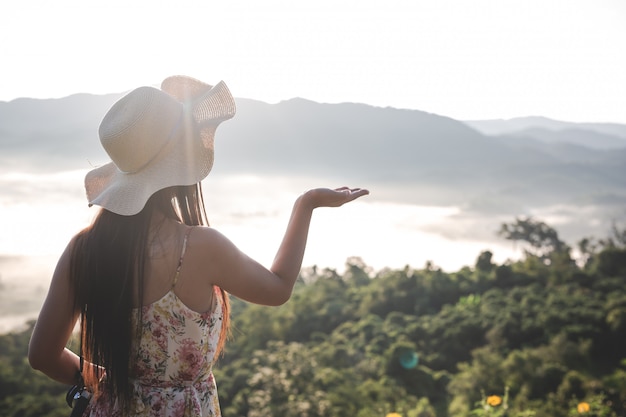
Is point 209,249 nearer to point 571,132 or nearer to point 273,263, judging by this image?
point 273,263

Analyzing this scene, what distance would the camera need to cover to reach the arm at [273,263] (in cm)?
114

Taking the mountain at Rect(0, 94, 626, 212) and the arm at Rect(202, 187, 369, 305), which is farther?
the mountain at Rect(0, 94, 626, 212)

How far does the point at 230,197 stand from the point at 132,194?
15868 cm

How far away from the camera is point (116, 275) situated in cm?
115

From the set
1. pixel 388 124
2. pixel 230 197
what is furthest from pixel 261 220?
pixel 388 124

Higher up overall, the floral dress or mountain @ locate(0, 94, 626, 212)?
mountain @ locate(0, 94, 626, 212)

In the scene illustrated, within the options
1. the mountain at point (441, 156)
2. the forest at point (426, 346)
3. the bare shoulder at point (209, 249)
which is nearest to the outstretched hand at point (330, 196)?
the bare shoulder at point (209, 249)

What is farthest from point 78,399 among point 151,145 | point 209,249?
point 151,145

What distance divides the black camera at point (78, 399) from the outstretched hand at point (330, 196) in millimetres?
682

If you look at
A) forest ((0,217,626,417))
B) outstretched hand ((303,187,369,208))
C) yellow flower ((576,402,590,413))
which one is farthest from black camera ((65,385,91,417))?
yellow flower ((576,402,590,413))

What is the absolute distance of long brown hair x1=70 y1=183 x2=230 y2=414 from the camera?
115 cm

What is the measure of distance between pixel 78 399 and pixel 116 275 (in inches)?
13.7

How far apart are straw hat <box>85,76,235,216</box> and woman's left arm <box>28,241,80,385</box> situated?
17cm

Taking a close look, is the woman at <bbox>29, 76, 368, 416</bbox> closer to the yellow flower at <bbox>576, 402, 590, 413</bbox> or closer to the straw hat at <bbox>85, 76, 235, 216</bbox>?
the straw hat at <bbox>85, 76, 235, 216</bbox>
